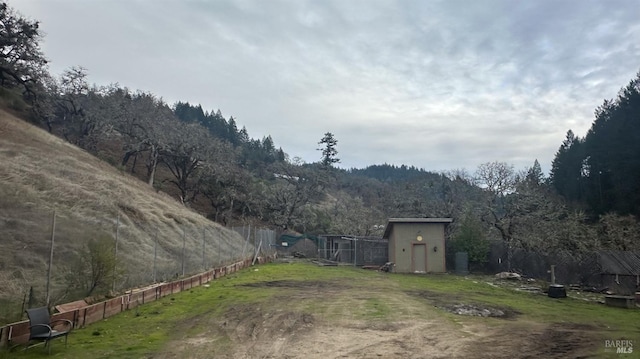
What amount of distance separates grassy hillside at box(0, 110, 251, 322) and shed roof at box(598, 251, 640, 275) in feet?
61.6

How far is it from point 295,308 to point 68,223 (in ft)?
21.9

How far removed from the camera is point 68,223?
1174cm

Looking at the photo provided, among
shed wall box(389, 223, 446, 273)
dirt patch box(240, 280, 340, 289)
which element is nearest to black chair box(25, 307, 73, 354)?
dirt patch box(240, 280, 340, 289)

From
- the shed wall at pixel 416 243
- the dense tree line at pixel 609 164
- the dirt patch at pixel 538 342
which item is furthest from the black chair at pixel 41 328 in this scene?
the dense tree line at pixel 609 164

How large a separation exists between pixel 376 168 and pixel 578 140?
12580 centimetres

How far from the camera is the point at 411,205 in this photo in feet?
171

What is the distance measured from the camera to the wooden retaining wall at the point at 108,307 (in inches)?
310

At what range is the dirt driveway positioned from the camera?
27.3ft

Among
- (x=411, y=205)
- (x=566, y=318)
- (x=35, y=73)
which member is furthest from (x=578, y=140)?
(x=35, y=73)

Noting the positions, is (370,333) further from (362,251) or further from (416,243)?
(362,251)

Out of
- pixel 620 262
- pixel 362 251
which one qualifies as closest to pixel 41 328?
pixel 620 262

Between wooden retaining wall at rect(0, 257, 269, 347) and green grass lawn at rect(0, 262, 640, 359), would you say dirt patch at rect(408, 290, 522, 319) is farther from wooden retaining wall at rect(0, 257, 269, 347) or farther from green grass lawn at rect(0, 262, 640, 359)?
wooden retaining wall at rect(0, 257, 269, 347)

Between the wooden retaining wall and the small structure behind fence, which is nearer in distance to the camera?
the wooden retaining wall

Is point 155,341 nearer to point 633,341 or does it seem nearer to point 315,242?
point 633,341
